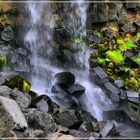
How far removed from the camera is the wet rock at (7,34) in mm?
12096

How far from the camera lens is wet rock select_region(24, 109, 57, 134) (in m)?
7.29

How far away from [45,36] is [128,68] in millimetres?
3186

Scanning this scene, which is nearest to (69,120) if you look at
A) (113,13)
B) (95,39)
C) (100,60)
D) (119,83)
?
(119,83)

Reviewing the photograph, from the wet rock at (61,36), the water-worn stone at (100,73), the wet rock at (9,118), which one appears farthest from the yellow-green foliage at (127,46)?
the wet rock at (9,118)

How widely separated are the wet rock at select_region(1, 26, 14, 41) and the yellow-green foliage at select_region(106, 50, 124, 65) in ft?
12.1

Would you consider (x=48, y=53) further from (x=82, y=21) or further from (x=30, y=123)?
(x=30, y=123)

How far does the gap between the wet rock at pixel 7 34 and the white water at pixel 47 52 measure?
706 mm

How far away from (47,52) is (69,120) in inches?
205

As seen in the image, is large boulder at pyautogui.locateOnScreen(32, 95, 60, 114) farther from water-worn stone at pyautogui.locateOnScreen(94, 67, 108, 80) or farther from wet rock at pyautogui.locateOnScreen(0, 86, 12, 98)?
water-worn stone at pyautogui.locateOnScreen(94, 67, 108, 80)

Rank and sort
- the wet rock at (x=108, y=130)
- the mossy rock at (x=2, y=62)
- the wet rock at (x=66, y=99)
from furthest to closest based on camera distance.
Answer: the mossy rock at (x=2, y=62) → the wet rock at (x=66, y=99) → the wet rock at (x=108, y=130)

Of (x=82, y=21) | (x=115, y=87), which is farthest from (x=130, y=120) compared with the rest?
(x=82, y=21)

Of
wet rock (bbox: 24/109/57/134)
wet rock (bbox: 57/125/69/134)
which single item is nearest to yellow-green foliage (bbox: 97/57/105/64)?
wet rock (bbox: 57/125/69/134)

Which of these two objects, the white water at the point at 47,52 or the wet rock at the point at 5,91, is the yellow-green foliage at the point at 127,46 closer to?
the white water at the point at 47,52

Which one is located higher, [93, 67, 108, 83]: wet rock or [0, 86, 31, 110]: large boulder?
[0, 86, 31, 110]: large boulder
